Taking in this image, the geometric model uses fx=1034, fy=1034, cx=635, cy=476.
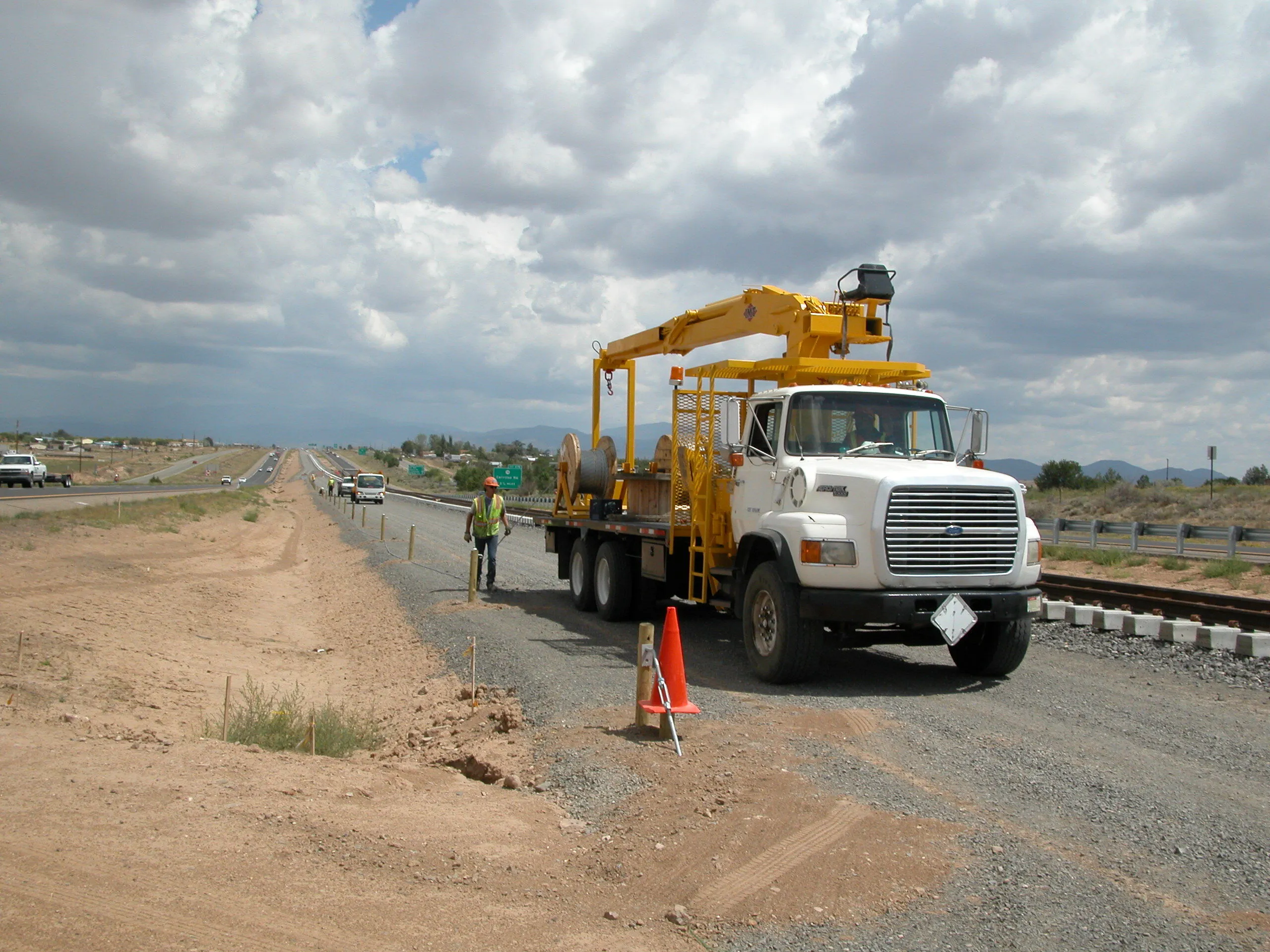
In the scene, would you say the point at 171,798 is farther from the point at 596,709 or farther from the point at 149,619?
the point at 149,619

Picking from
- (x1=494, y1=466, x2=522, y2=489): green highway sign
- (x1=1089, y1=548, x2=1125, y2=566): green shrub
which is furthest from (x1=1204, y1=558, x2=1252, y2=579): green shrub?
(x1=494, y1=466, x2=522, y2=489): green highway sign

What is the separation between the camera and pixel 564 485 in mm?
15320

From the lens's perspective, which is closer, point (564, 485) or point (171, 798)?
point (171, 798)

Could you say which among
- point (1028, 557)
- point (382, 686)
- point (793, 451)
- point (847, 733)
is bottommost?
point (382, 686)

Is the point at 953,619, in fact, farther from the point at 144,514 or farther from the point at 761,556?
the point at 144,514

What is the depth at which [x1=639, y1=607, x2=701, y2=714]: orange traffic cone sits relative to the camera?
7242mm

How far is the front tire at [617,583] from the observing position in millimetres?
13203

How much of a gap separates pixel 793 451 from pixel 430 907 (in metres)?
5.93

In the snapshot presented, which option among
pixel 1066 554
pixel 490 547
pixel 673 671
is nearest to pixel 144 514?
pixel 490 547

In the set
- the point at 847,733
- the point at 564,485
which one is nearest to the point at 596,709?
the point at 847,733

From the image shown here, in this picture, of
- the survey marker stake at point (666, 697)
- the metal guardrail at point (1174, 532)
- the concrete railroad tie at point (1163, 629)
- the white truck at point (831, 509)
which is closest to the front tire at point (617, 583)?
the white truck at point (831, 509)

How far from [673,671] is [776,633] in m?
1.82

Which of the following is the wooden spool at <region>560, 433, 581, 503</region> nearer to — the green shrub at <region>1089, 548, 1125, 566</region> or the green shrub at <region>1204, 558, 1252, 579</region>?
the green shrub at <region>1204, 558, 1252, 579</region>

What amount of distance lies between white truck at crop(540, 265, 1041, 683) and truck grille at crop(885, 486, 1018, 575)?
13mm
